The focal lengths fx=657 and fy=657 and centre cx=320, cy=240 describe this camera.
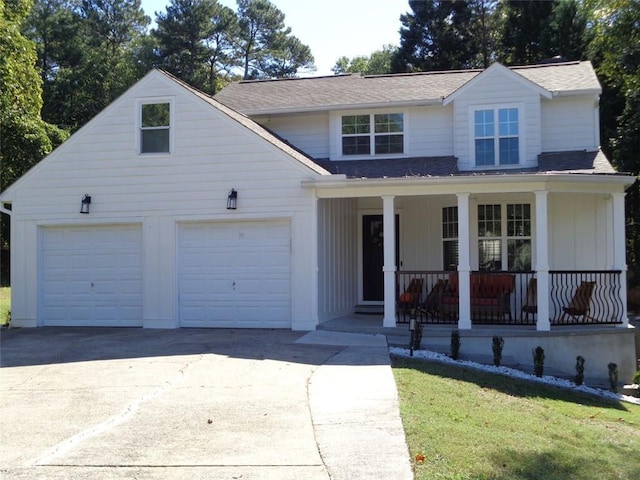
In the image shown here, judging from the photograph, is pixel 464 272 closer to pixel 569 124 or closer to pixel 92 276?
pixel 569 124

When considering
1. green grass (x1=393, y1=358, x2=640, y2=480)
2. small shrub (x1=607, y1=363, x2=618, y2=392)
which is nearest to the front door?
green grass (x1=393, y1=358, x2=640, y2=480)

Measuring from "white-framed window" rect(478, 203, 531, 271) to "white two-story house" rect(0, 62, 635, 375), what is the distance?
0.03 meters

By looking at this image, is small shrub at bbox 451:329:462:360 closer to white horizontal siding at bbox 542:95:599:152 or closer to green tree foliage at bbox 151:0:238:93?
white horizontal siding at bbox 542:95:599:152

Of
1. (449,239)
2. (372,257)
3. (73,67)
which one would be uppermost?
(73,67)

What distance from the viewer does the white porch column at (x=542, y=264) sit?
40.0 feet

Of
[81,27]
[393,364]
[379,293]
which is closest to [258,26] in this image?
[81,27]

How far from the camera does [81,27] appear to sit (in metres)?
41.3

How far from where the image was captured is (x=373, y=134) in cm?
1617

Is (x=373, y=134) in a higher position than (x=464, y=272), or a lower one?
higher

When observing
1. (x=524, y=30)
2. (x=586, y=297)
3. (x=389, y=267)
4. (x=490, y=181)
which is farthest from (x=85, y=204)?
(x=524, y=30)

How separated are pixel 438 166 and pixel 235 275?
17.0ft

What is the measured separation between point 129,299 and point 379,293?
19.9 feet

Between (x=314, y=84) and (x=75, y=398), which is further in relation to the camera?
(x=314, y=84)

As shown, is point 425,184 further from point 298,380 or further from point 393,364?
point 298,380
